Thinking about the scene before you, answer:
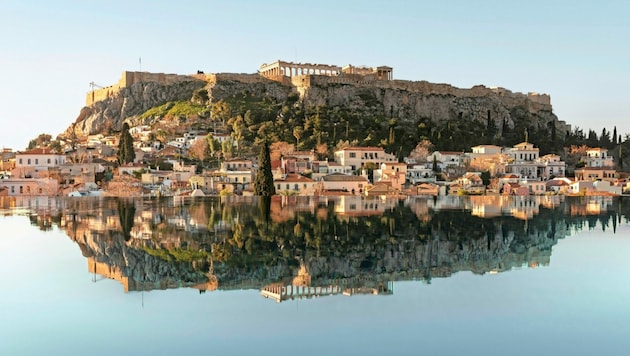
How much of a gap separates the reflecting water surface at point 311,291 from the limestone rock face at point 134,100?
4301 centimetres

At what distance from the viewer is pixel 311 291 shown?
7508 millimetres

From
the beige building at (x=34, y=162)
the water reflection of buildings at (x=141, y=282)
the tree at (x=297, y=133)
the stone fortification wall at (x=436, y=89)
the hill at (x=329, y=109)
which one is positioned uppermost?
the stone fortification wall at (x=436, y=89)

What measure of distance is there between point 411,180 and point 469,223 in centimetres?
2340

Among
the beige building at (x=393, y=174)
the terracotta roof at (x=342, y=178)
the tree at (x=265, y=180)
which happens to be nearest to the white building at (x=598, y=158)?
the beige building at (x=393, y=174)

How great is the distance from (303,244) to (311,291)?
4100 mm

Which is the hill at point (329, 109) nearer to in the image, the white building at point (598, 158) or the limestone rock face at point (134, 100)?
the limestone rock face at point (134, 100)

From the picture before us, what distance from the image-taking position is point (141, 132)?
50.5 meters

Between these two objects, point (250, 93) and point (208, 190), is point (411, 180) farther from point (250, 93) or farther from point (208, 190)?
point (250, 93)

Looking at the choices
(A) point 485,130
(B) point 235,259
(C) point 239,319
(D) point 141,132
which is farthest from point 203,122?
(C) point 239,319

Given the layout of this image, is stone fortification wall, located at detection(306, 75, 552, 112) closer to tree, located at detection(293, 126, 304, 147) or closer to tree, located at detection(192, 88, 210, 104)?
tree, located at detection(293, 126, 304, 147)

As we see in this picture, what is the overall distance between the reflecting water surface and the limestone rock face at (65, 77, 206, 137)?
4301 centimetres

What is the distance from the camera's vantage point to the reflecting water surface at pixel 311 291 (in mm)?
5520

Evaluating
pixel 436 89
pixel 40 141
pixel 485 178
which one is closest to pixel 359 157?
pixel 485 178

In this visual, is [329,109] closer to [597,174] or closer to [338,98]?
[338,98]
